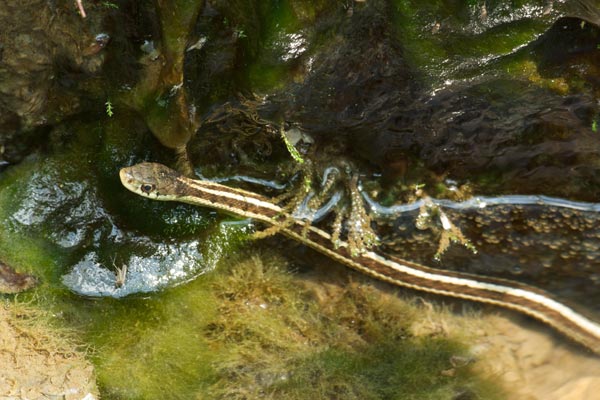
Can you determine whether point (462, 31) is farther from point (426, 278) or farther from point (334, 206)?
point (426, 278)

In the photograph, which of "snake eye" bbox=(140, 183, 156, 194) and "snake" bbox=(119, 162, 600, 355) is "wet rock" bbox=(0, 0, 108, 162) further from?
"snake" bbox=(119, 162, 600, 355)

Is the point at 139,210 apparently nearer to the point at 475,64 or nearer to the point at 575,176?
the point at 475,64

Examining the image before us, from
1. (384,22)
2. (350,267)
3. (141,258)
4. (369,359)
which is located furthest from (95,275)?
(384,22)

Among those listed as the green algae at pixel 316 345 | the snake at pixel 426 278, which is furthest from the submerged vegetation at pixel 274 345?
the snake at pixel 426 278

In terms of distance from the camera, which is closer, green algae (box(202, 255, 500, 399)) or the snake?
the snake

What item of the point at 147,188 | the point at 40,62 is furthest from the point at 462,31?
the point at 40,62

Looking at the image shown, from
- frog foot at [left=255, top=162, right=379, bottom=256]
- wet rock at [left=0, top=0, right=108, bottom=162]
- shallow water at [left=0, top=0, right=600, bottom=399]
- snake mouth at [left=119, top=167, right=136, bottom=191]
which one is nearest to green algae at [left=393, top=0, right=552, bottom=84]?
shallow water at [left=0, top=0, right=600, bottom=399]

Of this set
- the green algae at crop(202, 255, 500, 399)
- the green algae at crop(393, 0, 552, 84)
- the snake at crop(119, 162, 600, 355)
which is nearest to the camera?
the green algae at crop(393, 0, 552, 84)
